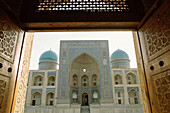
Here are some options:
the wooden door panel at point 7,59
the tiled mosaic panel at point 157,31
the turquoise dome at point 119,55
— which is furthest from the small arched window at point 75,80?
the tiled mosaic panel at point 157,31

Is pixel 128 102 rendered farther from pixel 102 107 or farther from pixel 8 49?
pixel 8 49

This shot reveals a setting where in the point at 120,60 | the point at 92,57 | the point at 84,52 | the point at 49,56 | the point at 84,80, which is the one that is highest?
the point at 49,56

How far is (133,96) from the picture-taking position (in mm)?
13008

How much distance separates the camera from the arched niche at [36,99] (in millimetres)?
12711

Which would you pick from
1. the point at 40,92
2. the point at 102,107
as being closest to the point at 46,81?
the point at 40,92

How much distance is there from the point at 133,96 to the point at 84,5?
1286 centimetres

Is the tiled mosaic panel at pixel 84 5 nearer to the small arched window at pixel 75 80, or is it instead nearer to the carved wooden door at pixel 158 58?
the carved wooden door at pixel 158 58

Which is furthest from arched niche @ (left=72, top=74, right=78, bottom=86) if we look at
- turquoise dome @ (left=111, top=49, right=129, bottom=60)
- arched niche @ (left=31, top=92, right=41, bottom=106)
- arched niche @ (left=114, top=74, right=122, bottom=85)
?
turquoise dome @ (left=111, top=49, right=129, bottom=60)

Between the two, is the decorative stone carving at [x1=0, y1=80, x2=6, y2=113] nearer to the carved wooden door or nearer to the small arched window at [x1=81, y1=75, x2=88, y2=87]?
the carved wooden door

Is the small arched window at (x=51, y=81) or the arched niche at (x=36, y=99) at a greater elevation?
the small arched window at (x=51, y=81)

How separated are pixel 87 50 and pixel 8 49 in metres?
12.2

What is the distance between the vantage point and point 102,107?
1147cm

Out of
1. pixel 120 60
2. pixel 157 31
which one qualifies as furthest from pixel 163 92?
pixel 120 60

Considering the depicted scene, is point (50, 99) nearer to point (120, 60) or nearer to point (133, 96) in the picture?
point (133, 96)
